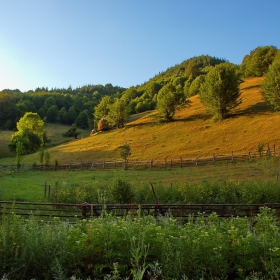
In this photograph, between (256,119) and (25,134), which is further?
(25,134)

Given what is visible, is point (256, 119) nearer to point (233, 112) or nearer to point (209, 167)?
point (233, 112)

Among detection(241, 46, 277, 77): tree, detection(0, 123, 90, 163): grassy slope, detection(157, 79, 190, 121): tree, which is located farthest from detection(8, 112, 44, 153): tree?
detection(241, 46, 277, 77): tree

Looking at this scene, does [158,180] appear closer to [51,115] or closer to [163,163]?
[163,163]

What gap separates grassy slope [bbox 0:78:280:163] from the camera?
162ft

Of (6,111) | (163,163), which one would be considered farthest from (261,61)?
(6,111)

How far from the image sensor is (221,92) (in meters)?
62.8

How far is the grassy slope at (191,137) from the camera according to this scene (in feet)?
162

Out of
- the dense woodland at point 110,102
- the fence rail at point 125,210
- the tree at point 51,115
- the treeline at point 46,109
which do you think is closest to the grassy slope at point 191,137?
the dense woodland at point 110,102

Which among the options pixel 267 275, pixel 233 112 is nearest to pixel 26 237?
pixel 267 275

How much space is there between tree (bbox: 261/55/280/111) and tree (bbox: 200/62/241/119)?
6272 mm

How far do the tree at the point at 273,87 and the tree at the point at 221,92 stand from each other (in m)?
6.27

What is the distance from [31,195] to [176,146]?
35.5 meters

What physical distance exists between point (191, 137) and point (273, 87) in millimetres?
18575

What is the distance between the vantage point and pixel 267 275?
4.97 m
